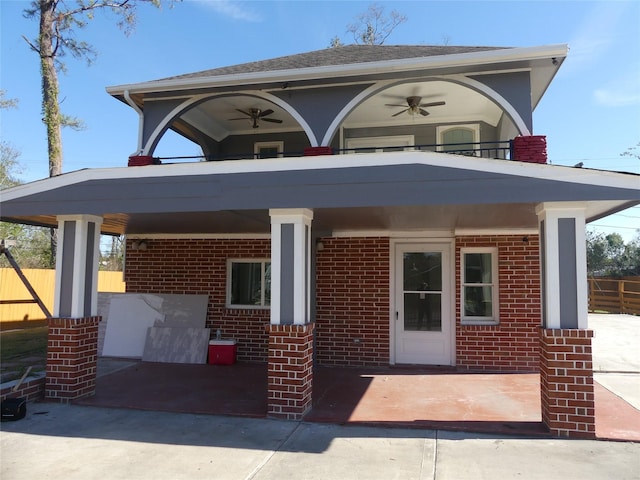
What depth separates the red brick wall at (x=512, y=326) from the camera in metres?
8.61

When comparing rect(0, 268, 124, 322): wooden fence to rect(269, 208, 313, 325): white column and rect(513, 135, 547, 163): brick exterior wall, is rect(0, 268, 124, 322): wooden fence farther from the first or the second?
rect(513, 135, 547, 163): brick exterior wall

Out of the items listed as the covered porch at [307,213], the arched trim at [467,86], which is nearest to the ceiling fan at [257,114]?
the arched trim at [467,86]

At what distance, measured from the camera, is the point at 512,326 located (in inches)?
341

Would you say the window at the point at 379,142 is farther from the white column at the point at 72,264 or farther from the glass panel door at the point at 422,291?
the white column at the point at 72,264

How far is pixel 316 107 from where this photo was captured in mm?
8531

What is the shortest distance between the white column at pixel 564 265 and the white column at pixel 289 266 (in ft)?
8.98

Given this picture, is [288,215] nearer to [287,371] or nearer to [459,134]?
[287,371]

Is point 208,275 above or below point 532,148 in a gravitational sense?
below

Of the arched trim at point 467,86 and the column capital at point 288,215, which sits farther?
the arched trim at point 467,86

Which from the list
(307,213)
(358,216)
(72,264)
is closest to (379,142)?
(358,216)

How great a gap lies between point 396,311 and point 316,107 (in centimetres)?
406

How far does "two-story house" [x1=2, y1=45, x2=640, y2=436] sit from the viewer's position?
203 inches

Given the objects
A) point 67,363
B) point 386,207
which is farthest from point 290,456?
point 67,363

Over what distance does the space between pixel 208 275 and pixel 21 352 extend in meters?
4.52
